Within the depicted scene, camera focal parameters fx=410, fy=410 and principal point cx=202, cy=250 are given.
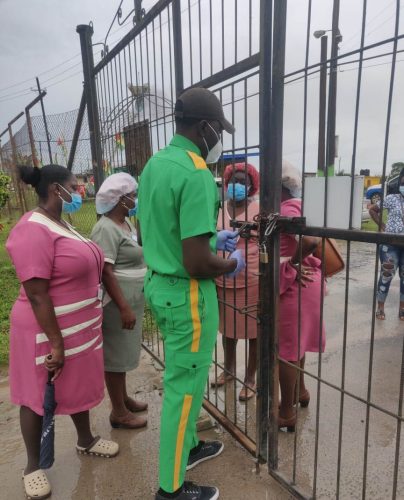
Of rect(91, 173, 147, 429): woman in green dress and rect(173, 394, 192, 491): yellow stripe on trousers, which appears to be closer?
rect(173, 394, 192, 491): yellow stripe on trousers

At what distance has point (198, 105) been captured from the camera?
5.64 ft

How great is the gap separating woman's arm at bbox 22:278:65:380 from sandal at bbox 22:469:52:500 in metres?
0.59

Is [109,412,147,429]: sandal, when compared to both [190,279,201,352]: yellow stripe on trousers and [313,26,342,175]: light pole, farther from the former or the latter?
[313,26,342,175]: light pole

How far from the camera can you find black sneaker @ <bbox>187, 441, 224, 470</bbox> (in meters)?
2.28

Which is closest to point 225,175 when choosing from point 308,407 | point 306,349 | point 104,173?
point 306,349

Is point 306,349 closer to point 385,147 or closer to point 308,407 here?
point 308,407

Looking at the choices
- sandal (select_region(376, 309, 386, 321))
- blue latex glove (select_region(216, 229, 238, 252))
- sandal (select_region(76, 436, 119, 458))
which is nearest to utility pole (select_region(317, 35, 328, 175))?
blue latex glove (select_region(216, 229, 238, 252))

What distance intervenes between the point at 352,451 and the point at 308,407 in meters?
0.50

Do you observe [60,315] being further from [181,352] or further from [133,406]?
[133,406]

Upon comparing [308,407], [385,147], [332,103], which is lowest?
[308,407]

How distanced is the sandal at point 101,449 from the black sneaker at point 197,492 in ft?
1.88

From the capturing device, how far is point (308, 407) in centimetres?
280

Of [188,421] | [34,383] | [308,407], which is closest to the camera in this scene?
[188,421]

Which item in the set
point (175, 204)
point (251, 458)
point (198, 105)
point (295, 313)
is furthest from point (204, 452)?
point (198, 105)
